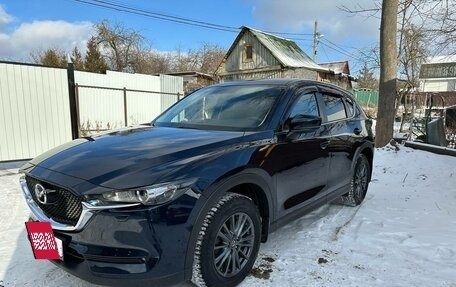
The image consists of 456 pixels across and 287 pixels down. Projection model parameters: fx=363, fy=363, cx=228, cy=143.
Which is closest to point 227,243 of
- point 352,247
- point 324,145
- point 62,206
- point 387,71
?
point 62,206

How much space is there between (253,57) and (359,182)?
23.2 m

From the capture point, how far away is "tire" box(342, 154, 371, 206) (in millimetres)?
4840

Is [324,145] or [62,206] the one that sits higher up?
[324,145]

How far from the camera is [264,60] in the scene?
26.4m

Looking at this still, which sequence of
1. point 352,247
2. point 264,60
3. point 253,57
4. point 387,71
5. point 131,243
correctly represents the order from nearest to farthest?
point 131,243 → point 352,247 → point 387,71 → point 264,60 → point 253,57

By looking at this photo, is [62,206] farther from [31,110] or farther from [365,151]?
[31,110]

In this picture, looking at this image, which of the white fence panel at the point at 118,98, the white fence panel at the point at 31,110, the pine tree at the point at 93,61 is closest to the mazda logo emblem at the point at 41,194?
the white fence panel at the point at 31,110

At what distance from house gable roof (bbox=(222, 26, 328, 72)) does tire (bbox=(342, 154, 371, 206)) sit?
20539 mm

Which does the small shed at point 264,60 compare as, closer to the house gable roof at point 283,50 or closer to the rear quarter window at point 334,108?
the house gable roof at point 283,50

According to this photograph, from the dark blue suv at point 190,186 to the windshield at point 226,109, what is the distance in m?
0.02

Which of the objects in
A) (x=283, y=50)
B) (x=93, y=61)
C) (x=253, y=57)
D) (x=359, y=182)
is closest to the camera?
(x=359, y=182)

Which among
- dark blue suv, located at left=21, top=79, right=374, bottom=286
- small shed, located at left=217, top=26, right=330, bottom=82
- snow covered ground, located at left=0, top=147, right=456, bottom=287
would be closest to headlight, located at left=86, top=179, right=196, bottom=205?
dark blue suv, located at left=21, top=79, right=374, bottom=286

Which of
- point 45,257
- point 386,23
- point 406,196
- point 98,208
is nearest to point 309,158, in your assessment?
point 98,208

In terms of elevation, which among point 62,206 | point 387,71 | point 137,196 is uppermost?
point 387,71
